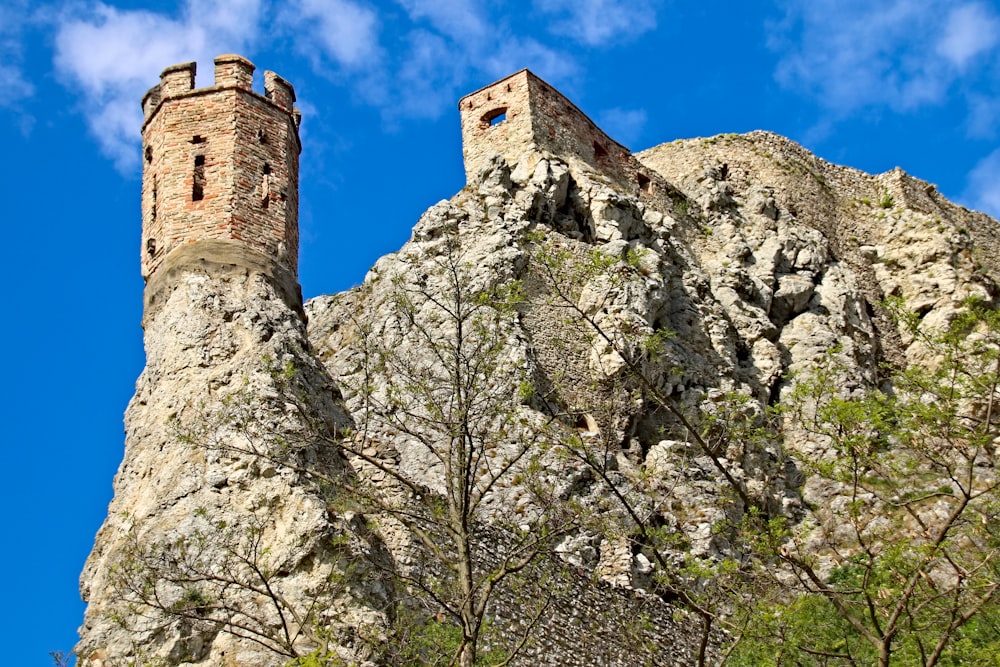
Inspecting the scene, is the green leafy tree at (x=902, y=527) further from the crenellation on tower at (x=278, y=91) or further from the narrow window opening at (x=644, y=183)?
the narrow window opening at (x=644, y=183)

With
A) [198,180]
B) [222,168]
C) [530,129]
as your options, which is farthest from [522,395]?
[530,129]

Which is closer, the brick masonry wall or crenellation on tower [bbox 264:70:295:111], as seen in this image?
crenellation on tower [bbox 264:70:295:111]

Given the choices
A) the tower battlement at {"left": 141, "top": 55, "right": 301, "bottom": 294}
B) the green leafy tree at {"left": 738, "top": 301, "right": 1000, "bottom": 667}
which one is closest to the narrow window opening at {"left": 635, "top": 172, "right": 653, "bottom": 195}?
the tower battlement at {"left": 141, "top": 55, "right": 301, "bottom": 294}

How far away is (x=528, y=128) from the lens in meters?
31.5

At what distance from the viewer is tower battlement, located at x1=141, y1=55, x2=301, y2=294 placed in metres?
21.4

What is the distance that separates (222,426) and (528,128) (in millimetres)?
15299

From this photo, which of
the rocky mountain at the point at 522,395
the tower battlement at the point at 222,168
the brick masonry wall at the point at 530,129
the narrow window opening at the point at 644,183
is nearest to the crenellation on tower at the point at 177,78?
the tower battlement at the point at 222,168

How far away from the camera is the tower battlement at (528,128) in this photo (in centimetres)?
3145

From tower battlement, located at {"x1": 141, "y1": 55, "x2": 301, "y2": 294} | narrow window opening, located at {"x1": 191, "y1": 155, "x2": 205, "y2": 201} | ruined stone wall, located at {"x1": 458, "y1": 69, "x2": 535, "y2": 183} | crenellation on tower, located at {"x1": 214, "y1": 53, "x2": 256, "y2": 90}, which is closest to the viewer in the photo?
tower battlement, located at {"x1": 141, "y1": 55, "x2": 301, "y2": 294}

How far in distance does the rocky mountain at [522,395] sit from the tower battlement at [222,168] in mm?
673

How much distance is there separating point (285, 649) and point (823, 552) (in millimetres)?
13263

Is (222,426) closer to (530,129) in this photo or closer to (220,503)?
(220,503)

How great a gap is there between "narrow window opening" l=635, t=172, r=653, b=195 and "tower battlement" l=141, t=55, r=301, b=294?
1257 cm

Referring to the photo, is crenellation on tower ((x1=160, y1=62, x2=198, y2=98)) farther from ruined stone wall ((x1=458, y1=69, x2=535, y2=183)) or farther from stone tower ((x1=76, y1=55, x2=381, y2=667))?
ruined stone wall ((x1=458, y1=69, x2=535, y2=183))
